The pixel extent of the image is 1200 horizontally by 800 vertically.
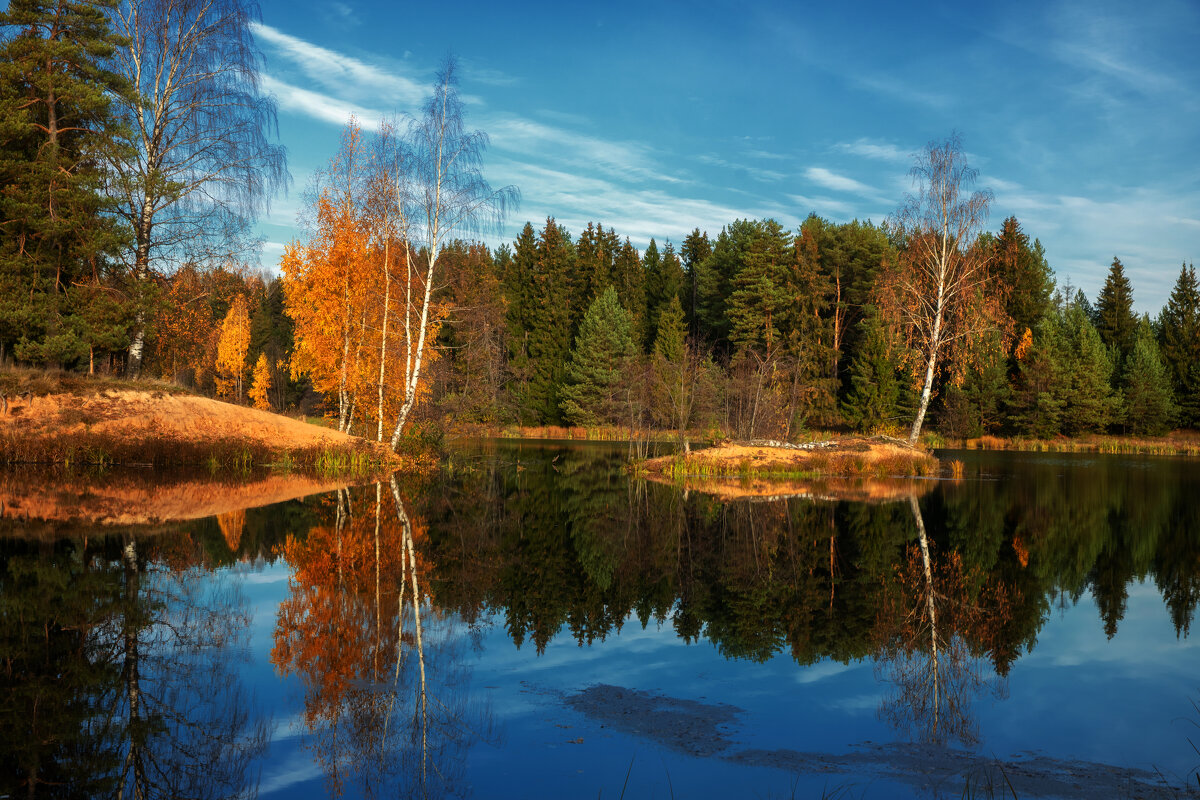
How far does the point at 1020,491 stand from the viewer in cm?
2302

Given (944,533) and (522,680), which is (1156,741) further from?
(944,533)

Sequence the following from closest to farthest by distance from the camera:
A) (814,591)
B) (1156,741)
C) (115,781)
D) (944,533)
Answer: (115,781) < (1156,741) < (814,591) < (944,533)

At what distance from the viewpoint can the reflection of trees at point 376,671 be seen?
4.74m

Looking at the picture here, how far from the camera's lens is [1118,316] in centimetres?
5884

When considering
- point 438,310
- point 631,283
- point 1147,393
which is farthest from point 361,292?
point 1147,393

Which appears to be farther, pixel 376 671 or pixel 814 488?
pixel 814 488

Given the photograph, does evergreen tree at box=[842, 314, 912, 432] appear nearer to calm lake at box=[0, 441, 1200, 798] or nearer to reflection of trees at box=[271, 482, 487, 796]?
calm lake at box=[0, 441, 1200, 798]

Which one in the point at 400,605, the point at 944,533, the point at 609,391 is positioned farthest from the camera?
the point at 609,391

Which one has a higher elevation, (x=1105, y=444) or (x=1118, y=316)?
(x=1118, y=316)

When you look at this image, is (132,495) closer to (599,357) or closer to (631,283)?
(599,357)

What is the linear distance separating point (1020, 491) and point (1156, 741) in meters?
19.3

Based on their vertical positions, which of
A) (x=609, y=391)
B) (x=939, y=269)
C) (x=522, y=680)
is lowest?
(x=522, y=680)

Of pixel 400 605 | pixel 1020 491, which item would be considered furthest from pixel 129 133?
pixel 1020 491

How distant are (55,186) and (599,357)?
3593 cm
